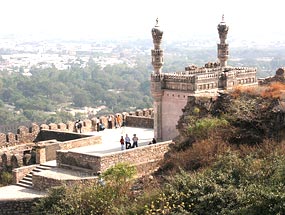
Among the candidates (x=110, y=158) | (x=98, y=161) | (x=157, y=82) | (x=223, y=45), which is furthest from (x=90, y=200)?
(x=223, y=45)

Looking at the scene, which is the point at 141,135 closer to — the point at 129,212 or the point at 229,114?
the point at 229,114

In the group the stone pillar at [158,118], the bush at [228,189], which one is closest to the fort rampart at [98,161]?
the stone pillar at [158,118]

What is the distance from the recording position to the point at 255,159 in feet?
40.0

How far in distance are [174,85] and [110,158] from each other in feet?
14.0

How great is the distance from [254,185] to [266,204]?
0.65m

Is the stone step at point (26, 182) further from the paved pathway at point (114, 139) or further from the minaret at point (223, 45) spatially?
the minaret at point (223, 45)

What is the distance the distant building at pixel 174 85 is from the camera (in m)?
19.6

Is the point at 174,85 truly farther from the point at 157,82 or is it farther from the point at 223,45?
the point at 223,45

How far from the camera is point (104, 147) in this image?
65.0 feet

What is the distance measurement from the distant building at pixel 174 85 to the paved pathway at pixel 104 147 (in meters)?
0.85

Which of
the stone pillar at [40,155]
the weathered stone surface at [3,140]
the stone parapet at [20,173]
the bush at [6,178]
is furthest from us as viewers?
the weathered stone surface at [3,140]

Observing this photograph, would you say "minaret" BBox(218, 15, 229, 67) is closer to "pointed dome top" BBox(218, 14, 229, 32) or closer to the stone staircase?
"pointed dome top" BBox(218, 14, 229, 32)

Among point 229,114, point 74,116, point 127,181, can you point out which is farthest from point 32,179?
point 74,116

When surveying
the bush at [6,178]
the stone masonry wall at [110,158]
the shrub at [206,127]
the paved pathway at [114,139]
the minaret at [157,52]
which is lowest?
the bush at [6,178]
